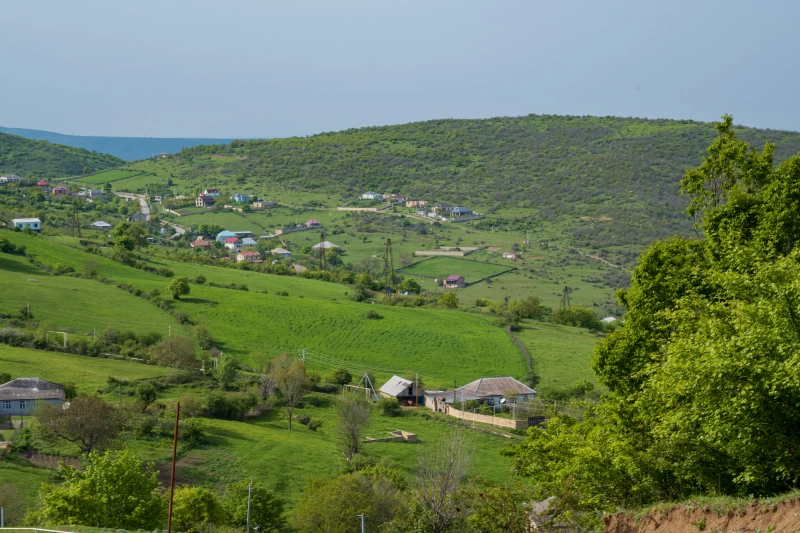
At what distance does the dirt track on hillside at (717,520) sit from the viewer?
36.5ft

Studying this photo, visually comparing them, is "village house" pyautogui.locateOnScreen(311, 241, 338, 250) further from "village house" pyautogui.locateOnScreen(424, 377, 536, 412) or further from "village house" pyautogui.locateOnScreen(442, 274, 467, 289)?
"village house" pyautogui.locateOnScreen(424, 377, 536, 412)

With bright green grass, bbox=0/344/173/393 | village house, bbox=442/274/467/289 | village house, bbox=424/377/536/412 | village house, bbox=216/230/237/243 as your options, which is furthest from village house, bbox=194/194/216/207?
village house, bbox=424/377/536/412

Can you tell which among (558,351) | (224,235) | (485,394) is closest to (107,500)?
(485,394)

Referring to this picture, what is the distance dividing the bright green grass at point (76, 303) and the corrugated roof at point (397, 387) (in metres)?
15.6

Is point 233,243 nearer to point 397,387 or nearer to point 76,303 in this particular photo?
point 76,303

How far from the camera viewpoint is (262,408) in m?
46.7

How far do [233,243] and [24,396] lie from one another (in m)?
Answer: 77.6

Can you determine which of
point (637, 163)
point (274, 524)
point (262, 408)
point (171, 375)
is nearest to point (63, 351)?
point (171, 375)

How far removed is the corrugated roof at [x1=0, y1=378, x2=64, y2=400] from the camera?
40.0m

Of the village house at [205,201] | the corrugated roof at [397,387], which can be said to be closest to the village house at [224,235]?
the village house at [205,201]

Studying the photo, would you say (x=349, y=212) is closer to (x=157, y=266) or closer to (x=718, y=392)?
(x=157, y=266)

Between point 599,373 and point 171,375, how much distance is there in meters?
34.2

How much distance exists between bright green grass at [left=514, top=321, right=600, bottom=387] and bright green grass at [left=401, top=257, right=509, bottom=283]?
96.0 feet

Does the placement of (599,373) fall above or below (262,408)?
above
